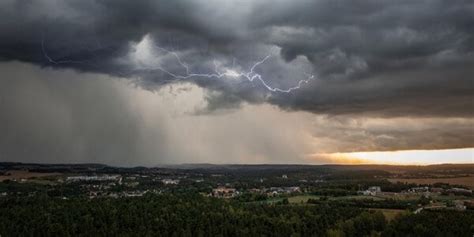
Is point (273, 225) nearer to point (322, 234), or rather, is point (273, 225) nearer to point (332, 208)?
point (322, 234)

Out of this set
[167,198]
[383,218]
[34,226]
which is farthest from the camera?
[167,198]

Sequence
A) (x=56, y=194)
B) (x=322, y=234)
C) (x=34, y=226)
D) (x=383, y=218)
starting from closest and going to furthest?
1. (x=34, y=226)
2. (x=322, y=234)
3. (x=383, y=218)
4. (x=56, y=194)

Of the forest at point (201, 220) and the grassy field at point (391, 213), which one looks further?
the grassy field at point (391, 213)

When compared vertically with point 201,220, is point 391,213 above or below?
below

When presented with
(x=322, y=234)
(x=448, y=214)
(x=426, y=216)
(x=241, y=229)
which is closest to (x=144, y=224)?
(x=241, y=229)

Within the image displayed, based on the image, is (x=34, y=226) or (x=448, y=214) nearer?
(x=34, y=226)

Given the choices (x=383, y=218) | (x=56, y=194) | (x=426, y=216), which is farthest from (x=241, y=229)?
(x=56, y=194)

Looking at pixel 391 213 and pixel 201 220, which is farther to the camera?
pixel 391 213

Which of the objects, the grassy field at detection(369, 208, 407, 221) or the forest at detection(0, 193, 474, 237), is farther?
the grassy field at detection(369, 208, 407, 221)

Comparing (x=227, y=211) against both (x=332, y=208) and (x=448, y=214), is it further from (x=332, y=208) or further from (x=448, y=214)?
(x=448, y=214)
